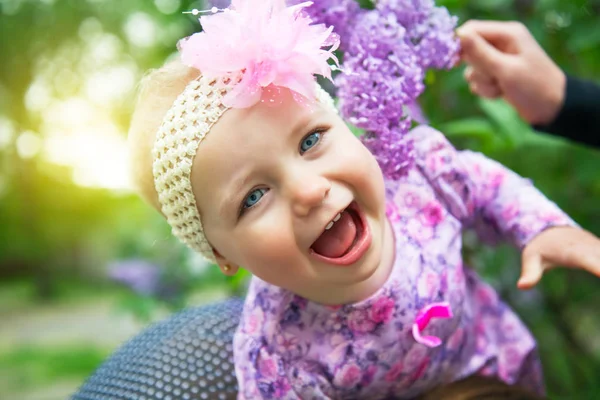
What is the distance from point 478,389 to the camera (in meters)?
0.83

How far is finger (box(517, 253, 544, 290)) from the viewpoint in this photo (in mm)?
707

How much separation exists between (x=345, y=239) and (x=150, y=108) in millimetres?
286

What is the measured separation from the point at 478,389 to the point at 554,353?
1132 mm

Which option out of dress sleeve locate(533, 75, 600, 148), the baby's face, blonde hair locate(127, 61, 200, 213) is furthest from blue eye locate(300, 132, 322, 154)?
dress sleeve locate(533, 75, 600, 148)

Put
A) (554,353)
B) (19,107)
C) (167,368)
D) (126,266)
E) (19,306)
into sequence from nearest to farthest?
(167,368) < (554,353) < (126,266) < (19,107) < (19,306)

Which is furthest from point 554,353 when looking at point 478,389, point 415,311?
point 415,311

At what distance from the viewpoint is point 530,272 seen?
0.74 meters

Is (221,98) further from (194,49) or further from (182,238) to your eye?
(182,238)

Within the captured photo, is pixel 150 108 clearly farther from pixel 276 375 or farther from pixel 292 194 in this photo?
pixel 276 375

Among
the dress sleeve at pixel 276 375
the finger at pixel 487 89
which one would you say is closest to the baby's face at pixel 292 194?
the dress sleeve at pixel 276 375

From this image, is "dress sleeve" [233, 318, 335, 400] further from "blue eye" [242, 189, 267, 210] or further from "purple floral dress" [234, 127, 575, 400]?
"blue eye" [242, 189, 267, 210]

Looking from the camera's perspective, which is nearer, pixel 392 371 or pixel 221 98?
pixel 221 98

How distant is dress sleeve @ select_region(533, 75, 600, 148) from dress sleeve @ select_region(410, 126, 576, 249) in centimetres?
18

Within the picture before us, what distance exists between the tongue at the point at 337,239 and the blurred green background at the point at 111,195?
0.31 metres
